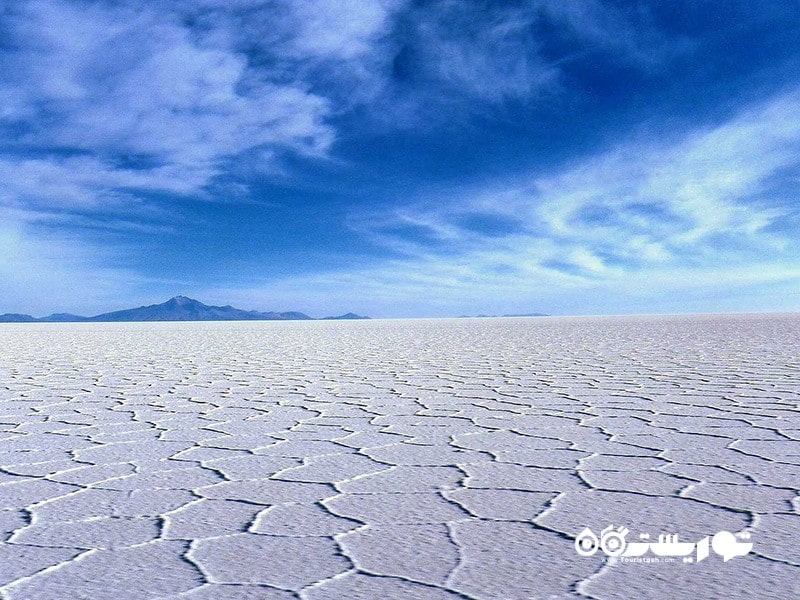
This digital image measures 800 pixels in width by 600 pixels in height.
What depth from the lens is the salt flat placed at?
1350mm

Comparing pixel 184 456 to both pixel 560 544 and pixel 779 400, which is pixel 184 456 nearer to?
pixel 560 544

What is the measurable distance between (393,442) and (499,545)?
1.17 metres

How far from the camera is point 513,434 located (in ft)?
9.15

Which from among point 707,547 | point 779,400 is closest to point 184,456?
point 707,547

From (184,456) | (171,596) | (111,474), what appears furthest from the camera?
(184,456)

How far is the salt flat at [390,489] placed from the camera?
1.35 metres

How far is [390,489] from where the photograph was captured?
6.50 feet

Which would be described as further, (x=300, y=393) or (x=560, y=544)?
(x=300, y=393)

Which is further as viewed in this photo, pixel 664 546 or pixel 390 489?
pixel 390 489

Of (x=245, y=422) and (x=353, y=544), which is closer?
(x=353, y=544)

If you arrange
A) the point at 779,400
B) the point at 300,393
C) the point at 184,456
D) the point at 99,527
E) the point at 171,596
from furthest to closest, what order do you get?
the point at 300,393 → the point at 779,400 → the point at 184,456 → the point at 99,527 → the point at 171,596

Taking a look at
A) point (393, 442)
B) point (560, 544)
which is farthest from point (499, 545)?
point (393, 442)

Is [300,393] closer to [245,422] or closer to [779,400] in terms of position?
[245,422]

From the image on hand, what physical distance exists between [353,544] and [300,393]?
8.86 ft
